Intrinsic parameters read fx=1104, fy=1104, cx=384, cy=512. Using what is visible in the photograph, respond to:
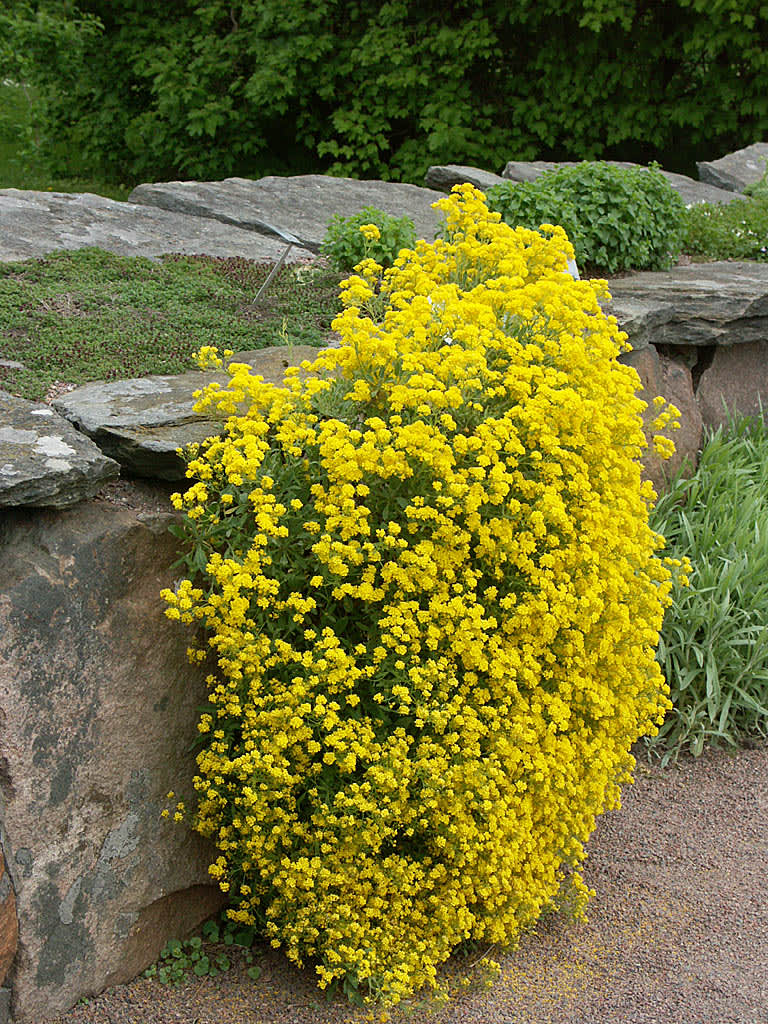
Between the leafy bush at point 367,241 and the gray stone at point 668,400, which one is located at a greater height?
the leafy bush at point 367,241

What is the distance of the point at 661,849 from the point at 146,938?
5.10ft

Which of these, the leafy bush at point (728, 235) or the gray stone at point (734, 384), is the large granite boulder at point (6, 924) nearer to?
the gray stone at point (734, 384)

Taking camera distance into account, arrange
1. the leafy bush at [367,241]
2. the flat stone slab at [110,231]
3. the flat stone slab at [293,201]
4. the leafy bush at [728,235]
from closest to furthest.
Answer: the leafy bush at [367,241] < the flat stone slab at [110,231] < the flat stone slab at [293,201] < the leafy bush at [728,235]

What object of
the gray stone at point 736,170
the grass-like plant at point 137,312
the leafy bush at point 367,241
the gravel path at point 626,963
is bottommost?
the gravel path at point 626,963

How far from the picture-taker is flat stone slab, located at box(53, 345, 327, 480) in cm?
282

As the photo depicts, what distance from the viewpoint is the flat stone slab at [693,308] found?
185 inches

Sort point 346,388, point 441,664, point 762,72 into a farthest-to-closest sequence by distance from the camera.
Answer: point 762,72
point 346,388
point 441,664

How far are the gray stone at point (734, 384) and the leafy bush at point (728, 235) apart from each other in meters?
0.86

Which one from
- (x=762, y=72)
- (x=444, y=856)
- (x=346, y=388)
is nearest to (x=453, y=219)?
(x=346, y=388)

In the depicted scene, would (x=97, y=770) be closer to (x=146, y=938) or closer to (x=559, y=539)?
(x=146, y=938)

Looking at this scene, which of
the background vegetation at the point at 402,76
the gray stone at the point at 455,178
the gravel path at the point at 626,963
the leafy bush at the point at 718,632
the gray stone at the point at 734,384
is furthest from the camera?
the background vegetation at the point at 402,76

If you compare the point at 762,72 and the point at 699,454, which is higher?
the point at 762,72

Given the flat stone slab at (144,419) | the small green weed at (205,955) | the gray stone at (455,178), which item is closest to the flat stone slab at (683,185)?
the gray stone at (455,178)

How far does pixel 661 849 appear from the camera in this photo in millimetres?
3344
